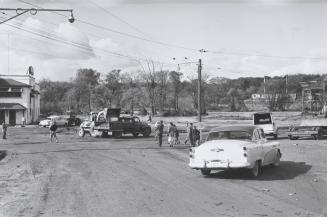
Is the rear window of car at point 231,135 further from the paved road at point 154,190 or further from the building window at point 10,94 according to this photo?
the building window at point 10,94

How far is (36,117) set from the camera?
90312mm

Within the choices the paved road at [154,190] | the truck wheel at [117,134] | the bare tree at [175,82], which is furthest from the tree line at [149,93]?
the paved road at [154,190]

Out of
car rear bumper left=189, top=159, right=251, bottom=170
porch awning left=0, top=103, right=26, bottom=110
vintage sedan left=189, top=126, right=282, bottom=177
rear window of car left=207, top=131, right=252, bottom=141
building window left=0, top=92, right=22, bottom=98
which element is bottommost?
car rear bumper left=189, top=159, right=251, bottom=170

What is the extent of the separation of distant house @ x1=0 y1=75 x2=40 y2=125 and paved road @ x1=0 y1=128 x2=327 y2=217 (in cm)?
5800

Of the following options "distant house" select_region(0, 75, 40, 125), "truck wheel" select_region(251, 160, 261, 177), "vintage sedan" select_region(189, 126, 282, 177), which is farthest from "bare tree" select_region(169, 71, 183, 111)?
"truck wheel" select_region(251, 160, 261, 177)

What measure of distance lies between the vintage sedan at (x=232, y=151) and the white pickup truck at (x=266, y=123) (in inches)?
914

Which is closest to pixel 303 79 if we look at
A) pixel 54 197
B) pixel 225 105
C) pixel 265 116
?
pixel 225 105

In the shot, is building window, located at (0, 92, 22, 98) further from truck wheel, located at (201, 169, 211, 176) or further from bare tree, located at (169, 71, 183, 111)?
truck wheel, located at (201, 169, 211, 176)

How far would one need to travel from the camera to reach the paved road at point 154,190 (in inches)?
392

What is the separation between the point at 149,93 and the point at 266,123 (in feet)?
267

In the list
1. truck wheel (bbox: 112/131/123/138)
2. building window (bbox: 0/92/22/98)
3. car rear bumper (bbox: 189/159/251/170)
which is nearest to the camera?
car rear bumper (bbox: 189/159/251/170)

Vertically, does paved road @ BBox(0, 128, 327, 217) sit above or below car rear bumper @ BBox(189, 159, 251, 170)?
below

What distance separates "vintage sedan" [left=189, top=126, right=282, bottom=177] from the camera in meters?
14.3

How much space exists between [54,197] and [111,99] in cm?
11617
